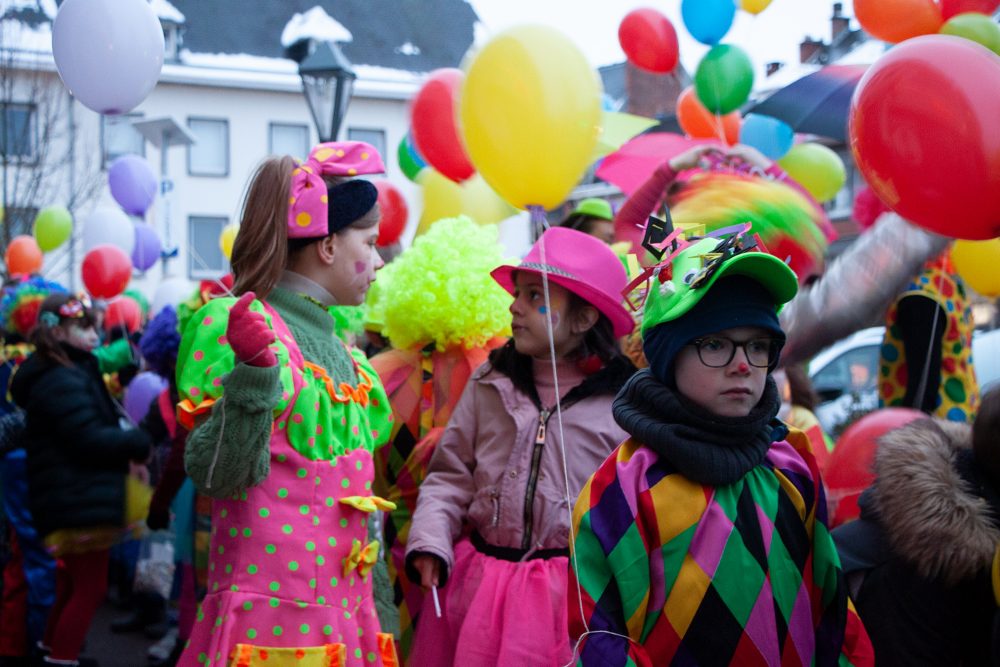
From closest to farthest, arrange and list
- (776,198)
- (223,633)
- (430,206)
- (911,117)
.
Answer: (911,117)
(223,633)
(776,198)
(430,206)

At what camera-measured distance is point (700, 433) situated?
98.4 inches

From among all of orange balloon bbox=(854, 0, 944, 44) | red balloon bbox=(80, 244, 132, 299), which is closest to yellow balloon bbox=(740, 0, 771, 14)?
orange balloon bbox=(854, 0, 944, 44)

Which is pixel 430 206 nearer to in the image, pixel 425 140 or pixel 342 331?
pixel 425 140

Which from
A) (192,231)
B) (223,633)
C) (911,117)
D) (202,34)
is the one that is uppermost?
(911,117)

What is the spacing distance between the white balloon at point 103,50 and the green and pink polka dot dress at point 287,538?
55.1 inches

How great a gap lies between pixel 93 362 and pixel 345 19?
94.4 ft

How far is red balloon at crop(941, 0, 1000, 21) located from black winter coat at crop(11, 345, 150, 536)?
13.8ft

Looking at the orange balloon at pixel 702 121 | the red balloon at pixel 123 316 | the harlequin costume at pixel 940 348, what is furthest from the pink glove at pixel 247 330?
the red balloon at pixel 123 316

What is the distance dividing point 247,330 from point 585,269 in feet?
4.64

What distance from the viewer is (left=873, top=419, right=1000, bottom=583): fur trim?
2.60 metres

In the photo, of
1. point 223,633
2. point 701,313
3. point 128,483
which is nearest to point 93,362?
point 128,483

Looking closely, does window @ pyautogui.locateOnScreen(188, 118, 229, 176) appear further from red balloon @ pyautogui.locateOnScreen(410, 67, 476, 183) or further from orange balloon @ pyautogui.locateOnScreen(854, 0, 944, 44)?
orange balloon @ pyautogui.locateOnScreen(854, 0, 944, 44)

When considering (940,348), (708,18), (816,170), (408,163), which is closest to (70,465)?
(408,163)

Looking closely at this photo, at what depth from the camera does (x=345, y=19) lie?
3288 cm
